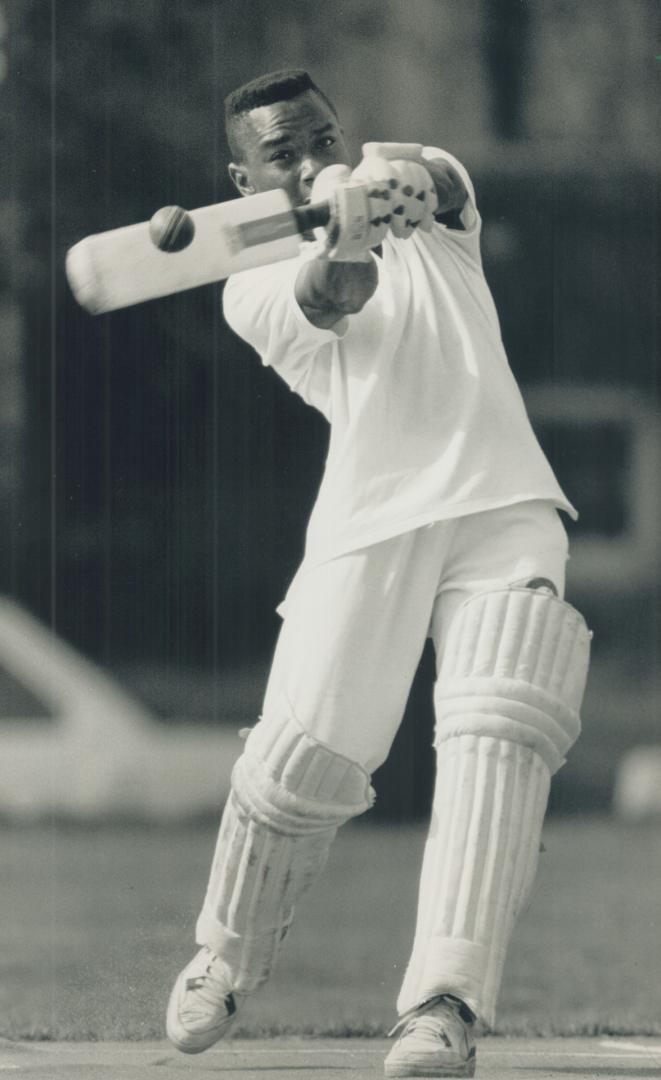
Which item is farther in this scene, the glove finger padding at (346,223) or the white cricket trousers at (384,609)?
the white cricket trousers at (384,609)

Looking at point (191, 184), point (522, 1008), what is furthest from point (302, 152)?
point (522, 1008)

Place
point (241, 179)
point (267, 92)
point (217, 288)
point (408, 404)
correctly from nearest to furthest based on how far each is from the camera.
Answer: point (408, 404)
point (267, 92)
point (241, 179)
point (217, 288)

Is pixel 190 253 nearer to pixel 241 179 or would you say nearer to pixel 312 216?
pixel 312 216

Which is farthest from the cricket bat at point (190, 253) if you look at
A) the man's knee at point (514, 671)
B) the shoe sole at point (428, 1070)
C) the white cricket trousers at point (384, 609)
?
the shoe sole at point (428, 1070)

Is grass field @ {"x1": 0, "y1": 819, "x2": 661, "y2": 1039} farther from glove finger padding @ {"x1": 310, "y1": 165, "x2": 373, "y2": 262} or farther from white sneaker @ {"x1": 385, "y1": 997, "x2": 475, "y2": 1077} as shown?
glove finger padding @ {"x1": 310, "y1": 165, "x2": 373, "y2": 262}

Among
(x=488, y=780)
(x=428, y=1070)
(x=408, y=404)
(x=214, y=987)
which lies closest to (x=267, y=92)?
(x=408, y=404)

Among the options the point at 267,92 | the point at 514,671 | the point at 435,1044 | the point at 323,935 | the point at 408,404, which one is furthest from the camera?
the point at 323,935

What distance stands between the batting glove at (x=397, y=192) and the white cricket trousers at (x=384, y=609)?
456mm

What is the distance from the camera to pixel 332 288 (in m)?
3.00

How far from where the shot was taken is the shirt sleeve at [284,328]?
311 centimetres

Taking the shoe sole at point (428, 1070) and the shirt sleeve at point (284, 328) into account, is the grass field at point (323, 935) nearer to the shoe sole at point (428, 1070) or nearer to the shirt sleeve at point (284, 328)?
the shoe sole at point (428, 1070)

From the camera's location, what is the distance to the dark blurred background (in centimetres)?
416

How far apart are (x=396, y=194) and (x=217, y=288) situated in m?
1.48

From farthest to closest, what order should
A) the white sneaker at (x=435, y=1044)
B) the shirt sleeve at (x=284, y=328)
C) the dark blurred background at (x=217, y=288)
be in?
1. the dark blurred background at (x=217, y=288)
2. the shirt sleeve at (x=284, y=328)
3. the white sneaker at (x=435, y=1044)
